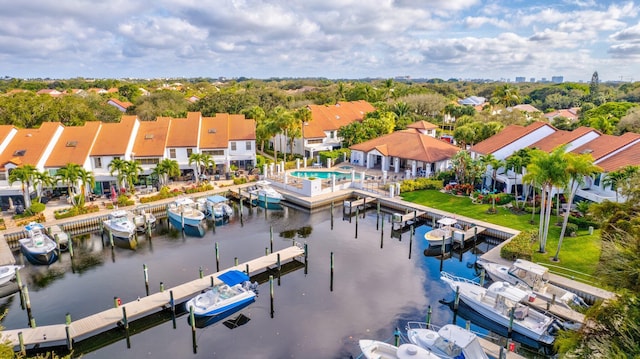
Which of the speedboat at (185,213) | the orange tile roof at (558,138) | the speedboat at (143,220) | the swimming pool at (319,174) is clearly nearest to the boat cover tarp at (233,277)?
the speedboat at (185,213)

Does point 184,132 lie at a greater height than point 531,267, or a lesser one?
greater

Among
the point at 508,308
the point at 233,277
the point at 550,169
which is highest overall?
the point at 550,169

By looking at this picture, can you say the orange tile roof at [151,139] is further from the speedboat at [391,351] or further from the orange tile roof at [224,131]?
the speedboat at [391,351]

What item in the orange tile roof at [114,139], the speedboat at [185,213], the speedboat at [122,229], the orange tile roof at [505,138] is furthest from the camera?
the orange tile roof at [114,139]

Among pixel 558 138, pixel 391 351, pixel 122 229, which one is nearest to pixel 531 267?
pixel 391 351

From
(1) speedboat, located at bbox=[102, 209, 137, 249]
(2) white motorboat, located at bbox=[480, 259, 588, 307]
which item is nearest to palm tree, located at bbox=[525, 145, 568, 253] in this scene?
(2) white motorboat, located at bbox=[480, 259, 588, 307]

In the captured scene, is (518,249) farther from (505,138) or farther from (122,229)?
(122,229)
